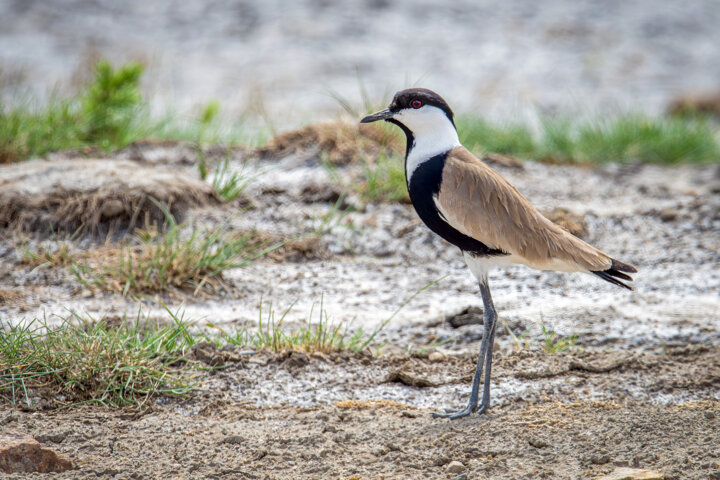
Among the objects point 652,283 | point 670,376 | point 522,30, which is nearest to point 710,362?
point 670,376

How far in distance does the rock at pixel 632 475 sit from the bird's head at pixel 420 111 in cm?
152

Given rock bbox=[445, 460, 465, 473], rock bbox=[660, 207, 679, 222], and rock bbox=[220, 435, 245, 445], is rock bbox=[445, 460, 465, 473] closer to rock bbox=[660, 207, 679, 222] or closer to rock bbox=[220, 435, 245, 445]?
rock bbox=[220, 435, 245, 445]

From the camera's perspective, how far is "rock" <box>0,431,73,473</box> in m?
2.77

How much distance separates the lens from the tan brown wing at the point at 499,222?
3334 millimetres

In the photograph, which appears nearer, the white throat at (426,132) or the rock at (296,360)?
the white throat at (426,132)

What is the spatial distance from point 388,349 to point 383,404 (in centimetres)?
73

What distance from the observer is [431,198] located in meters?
3.36

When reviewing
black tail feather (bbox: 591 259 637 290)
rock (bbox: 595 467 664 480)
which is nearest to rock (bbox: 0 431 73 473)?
rock (bbox: 595 467 664 480)

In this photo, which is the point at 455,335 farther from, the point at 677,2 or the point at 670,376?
the point at 677,2

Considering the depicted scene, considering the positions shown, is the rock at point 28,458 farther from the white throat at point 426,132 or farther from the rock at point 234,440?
the white throat at point 426,132

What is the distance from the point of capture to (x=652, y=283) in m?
4.96

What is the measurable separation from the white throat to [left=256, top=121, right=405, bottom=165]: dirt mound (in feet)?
9.10

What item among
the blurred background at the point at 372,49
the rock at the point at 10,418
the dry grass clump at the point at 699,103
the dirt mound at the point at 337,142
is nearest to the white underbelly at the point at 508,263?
the rock at the point at 10,418

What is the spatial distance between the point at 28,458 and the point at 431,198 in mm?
1798
